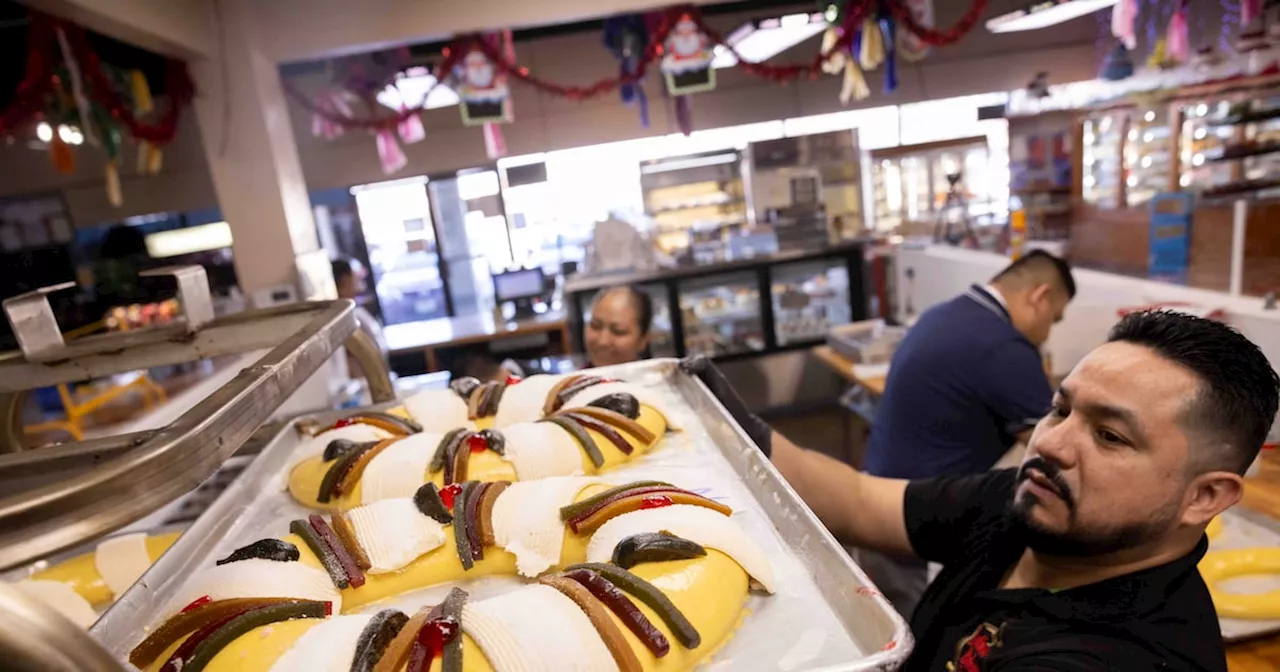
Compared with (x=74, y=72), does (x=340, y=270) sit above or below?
→ below

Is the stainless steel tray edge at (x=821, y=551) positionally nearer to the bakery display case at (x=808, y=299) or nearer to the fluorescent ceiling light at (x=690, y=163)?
the bakery display case at (x=808, y=299)

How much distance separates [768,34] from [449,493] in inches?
232

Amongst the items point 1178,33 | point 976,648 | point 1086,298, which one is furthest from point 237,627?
point 1178,33

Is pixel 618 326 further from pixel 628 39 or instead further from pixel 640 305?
pixel 628 39

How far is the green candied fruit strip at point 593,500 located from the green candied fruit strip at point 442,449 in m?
0.33

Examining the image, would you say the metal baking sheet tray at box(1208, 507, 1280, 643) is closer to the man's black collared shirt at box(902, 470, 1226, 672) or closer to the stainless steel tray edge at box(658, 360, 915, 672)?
the man's black collared shirt at box(902, 470, 1226, 672)

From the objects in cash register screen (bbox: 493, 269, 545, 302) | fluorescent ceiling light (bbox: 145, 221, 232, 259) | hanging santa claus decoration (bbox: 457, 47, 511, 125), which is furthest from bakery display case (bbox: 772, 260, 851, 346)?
fluorescent ceiling light (bbox: 145, 221, 232, 259)

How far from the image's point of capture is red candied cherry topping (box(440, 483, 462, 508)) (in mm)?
1135

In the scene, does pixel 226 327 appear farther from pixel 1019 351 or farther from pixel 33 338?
pixel 1019 351

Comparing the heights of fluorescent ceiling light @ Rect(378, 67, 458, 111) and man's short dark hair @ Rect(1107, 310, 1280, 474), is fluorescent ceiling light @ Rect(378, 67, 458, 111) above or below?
above

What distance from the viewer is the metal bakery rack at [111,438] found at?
426mm

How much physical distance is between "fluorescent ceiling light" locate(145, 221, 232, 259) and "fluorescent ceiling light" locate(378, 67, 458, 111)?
2777 millimetres

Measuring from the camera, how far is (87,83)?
3.99 metres

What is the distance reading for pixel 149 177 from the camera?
7.61m
